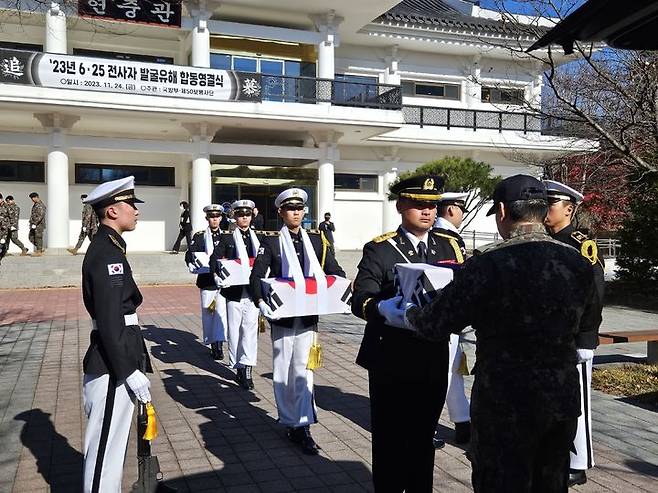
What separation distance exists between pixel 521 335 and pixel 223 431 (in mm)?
3652

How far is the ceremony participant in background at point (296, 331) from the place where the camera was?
192 inches

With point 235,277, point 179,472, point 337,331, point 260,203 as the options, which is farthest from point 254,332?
point 260,203

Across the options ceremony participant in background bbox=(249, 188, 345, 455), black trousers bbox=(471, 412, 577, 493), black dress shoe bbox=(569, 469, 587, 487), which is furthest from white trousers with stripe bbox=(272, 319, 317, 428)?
black trousers bbox=(471, 412, 577, 493)

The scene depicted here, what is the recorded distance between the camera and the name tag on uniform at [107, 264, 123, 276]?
332cm

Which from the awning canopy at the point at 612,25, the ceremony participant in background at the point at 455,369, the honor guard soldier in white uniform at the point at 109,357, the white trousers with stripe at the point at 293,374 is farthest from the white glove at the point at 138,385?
the awning canopy at the point at 612,25

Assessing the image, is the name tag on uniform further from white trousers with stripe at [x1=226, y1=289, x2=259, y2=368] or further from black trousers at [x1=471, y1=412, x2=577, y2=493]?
white trousers with stripe at [x1=226, y1=289, x2=259, y2=368]

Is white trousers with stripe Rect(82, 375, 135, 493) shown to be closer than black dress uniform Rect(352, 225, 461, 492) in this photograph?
No

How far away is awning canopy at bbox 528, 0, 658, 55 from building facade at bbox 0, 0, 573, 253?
15.3 m

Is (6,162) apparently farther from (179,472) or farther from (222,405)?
(179,472)

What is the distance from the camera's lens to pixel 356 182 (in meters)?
24.9

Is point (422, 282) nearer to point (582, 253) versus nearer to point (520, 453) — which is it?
point (520, 453)

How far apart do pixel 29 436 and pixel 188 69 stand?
15.7m

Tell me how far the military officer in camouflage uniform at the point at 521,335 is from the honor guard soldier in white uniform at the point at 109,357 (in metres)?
1.79

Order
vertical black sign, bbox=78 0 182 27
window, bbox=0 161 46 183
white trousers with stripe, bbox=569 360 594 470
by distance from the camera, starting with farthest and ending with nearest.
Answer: window, bbox=0 161 46 183 → vertical black sign, bbox=78 0 182 27 → white trousers with stripe, bbox=569 360 594 470
